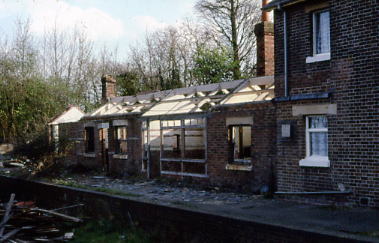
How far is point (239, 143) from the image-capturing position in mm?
16625

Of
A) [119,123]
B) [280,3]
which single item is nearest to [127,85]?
[119,123]

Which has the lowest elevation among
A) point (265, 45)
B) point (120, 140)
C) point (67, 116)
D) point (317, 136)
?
point (120, 140)

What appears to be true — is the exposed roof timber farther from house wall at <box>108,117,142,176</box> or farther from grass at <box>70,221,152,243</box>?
house wall at <box>108,117,142,176</box>

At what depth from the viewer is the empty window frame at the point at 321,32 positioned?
39.1 ft

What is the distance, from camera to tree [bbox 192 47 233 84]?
28.8 m

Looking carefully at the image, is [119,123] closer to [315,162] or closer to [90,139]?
[90,139]

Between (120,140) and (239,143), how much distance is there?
269 inches

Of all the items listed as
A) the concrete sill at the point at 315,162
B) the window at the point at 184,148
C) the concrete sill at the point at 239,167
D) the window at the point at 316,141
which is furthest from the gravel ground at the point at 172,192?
the window at the point at 316,141

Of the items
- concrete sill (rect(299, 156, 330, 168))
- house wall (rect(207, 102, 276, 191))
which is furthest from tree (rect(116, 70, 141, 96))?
concrete sill (rect(299, 156, 330, 168))

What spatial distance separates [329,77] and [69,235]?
8.26 m

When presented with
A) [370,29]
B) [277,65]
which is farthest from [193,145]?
[370,29]

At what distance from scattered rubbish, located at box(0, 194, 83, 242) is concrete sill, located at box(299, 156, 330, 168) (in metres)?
6.75

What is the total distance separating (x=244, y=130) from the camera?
58.7ft

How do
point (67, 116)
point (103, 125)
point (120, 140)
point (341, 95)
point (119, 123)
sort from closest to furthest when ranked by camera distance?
point (341, 95) < point (119, 123) < point (120, 140) < point (103, 125) < point (67, 116)
